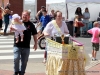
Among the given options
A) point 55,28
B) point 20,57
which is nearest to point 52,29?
point 55,28

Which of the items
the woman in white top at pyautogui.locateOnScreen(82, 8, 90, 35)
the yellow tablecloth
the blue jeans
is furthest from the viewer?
the woman in white top at pyautogui.locateOnScreen(82, 8, 90, 35)

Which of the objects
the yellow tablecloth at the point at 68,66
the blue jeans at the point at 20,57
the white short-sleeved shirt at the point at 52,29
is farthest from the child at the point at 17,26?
the yellow tablecloth at the point at 68,66

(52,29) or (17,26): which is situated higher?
(17,26)

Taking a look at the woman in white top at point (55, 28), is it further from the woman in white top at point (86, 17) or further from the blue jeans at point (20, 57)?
the woman in white top at point (86, 17)

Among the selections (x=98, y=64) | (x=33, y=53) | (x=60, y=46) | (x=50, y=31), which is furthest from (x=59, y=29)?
(x=33, y=53)

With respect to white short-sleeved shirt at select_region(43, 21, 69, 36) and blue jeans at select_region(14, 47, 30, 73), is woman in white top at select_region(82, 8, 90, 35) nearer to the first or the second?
white short-sleeved shirt at select_region(43, 21, 69, 36)

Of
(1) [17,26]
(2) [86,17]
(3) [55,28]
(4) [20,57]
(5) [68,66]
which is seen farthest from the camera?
(2) [86,17]

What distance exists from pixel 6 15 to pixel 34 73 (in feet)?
42.3

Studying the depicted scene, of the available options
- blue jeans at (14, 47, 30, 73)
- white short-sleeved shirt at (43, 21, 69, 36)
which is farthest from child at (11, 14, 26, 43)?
white short-sleeved shirt at (43, 21, 69, 36)

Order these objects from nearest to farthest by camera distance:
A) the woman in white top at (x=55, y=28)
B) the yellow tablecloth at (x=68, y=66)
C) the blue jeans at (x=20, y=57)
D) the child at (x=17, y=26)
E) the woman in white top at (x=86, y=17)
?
the yellow tablecloth at (x=68, y=66) → the child at (x=17, y=26) → the blue jeans at (x=20, y=57) → the woman in white top at (x=55, y=28) → the woman in white top at (x=86, y=17)

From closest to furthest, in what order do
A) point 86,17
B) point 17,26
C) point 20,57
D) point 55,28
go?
1. point 17,26
2. point 20,57
3. point 55,28
4. point 86,17

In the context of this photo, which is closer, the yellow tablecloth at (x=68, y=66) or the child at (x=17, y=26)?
the yellow tablecloth at (x=68, y=66)

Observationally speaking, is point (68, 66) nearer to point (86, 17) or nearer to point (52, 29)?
point (52, 29)

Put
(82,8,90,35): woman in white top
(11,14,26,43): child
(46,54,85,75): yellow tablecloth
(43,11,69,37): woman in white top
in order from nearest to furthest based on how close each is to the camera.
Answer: (46,54,85,75): yellow tablecloth
(11,14,26,43): child
(43,11,69,37): woman in white top
(82,8,90,35): woman in white top
